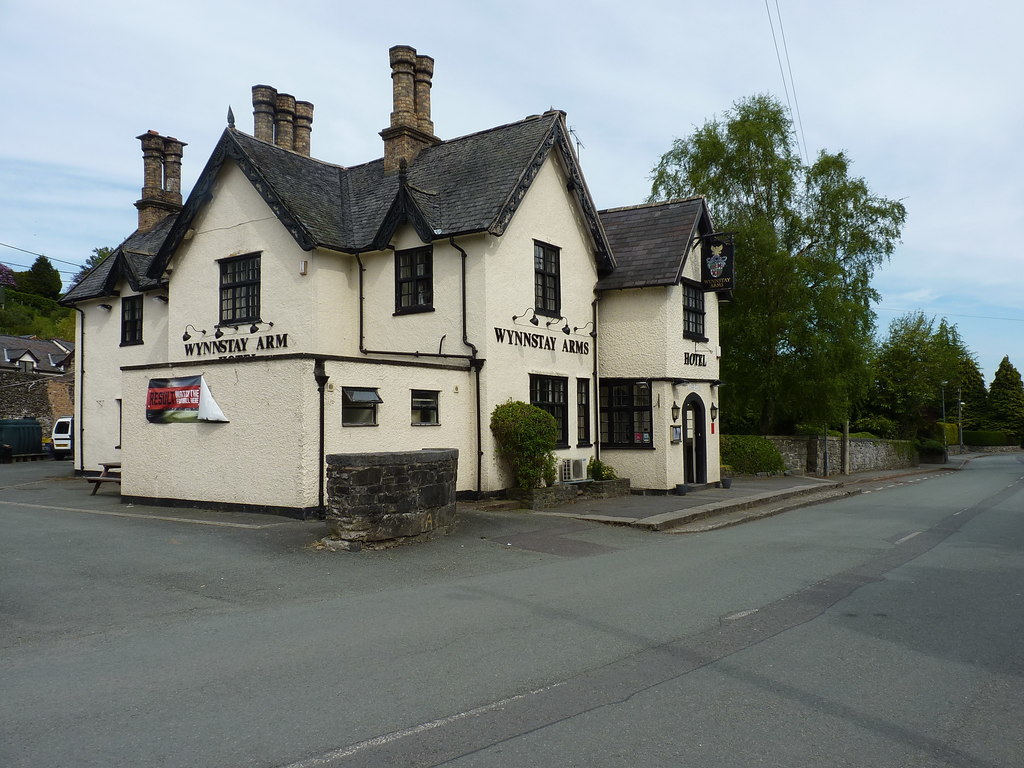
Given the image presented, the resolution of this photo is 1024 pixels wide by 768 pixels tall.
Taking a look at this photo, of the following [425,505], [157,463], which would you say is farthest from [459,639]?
[157,463]

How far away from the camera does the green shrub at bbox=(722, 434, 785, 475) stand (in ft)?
101

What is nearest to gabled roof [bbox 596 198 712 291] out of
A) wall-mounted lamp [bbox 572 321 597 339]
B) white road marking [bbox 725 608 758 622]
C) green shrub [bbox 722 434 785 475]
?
wall-mounted lamp [bbox 572 321 597 339]

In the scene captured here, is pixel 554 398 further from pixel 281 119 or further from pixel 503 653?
pixel 503 653

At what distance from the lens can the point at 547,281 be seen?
2062cm

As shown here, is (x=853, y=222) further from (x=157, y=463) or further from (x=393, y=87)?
(x=157, y=463)

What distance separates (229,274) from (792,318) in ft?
69.1

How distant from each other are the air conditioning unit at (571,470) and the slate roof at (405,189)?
18.7 feet

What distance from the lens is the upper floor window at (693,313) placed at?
22984 mm

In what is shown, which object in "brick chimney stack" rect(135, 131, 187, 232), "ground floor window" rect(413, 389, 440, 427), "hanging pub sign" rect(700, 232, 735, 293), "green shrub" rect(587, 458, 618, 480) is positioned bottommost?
"green shrub" rect(587, 458, 618, 480)

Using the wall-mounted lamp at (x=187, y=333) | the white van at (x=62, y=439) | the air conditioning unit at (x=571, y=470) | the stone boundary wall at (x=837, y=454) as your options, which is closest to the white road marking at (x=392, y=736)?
the air conditioning unit at (x=571, y=470)

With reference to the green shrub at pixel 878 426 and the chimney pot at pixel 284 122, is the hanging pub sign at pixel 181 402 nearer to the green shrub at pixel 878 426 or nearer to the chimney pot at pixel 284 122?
the chimney pot at pixel 284 122

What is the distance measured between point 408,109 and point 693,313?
9.81 metres

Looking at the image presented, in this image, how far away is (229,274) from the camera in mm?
21016

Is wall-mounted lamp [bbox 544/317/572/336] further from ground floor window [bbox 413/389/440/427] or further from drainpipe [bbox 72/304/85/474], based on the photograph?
drainpipe [bbox 72/304/85/474]
